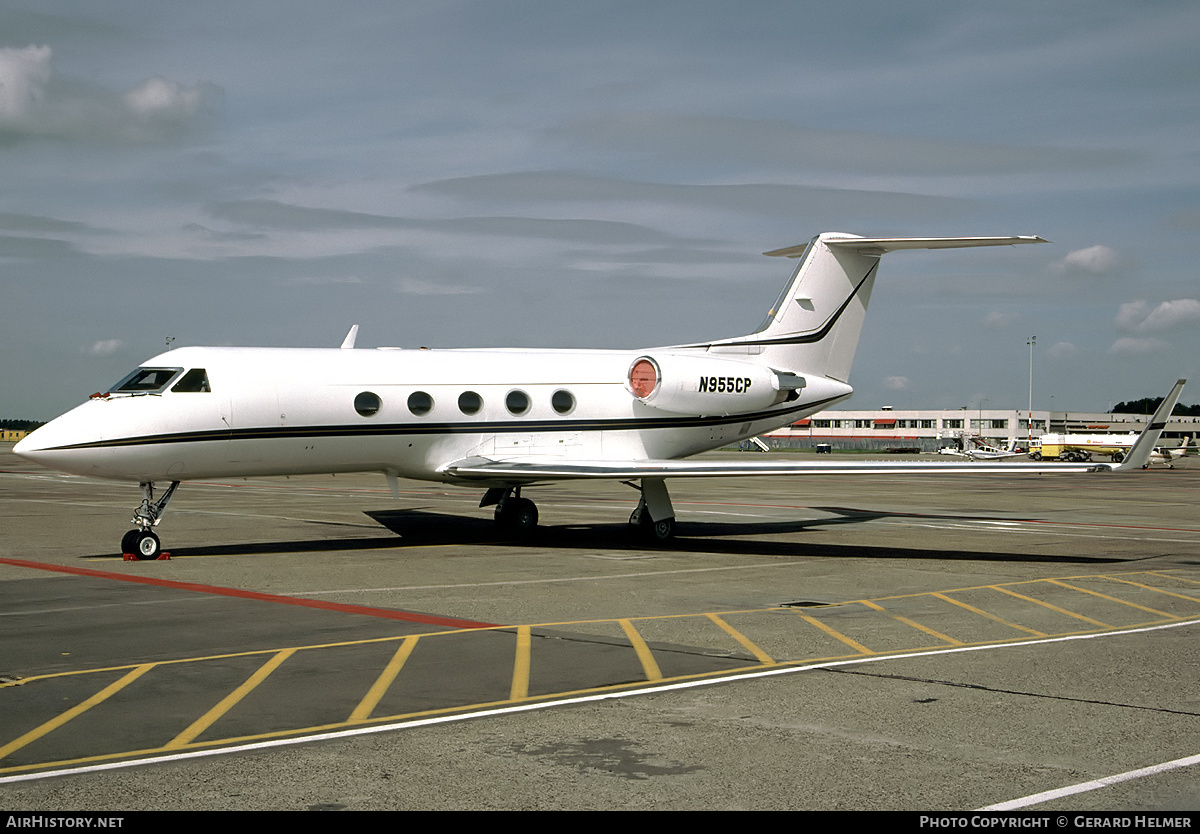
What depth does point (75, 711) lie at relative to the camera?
7586 mm

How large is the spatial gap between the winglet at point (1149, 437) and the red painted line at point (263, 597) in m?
10.7

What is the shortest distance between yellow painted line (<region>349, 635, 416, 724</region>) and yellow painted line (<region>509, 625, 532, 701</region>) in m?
0.96

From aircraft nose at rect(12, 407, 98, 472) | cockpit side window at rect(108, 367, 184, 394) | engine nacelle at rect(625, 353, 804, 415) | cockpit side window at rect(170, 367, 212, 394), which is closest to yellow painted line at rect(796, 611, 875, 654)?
engine nacelle at rect(625, 353, 804, 415)

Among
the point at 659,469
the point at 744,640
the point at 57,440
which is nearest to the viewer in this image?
the point at 744,640

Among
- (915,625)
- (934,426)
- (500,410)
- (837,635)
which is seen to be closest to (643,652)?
(837,635)

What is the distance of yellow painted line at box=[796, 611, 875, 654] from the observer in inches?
395

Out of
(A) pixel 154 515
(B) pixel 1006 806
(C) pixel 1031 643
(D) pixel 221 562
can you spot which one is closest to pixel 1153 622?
(C) pixel 1031 643

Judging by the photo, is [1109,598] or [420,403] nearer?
[1109,598]

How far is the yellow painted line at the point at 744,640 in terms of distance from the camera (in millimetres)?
9539

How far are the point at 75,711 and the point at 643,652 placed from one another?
463 centimetres

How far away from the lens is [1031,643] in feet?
33.8

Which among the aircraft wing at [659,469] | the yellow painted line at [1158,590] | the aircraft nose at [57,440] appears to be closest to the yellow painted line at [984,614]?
the yellow painted line at [1158,590]

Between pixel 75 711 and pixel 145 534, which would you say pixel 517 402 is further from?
pixel 75 711
